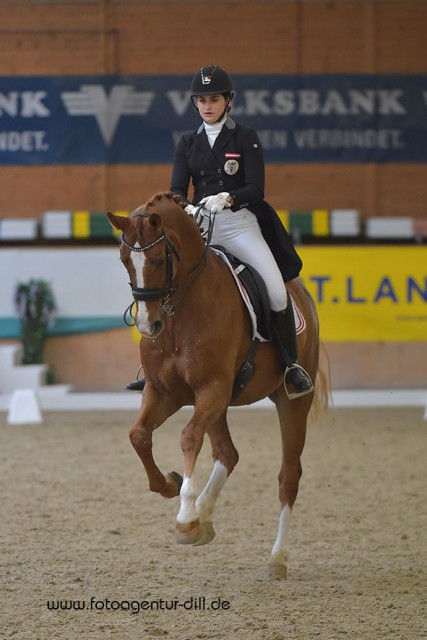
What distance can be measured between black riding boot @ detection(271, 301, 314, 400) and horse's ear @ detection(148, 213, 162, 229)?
92 centimetres

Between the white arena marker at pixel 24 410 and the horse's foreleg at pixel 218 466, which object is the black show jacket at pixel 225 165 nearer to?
the horse's foreleg at pixel 218 466

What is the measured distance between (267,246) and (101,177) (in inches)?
310

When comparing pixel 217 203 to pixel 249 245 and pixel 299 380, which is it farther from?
pixel 299 380

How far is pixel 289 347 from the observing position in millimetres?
4641

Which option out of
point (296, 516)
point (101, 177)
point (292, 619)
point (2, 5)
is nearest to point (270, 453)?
point (296, 516)

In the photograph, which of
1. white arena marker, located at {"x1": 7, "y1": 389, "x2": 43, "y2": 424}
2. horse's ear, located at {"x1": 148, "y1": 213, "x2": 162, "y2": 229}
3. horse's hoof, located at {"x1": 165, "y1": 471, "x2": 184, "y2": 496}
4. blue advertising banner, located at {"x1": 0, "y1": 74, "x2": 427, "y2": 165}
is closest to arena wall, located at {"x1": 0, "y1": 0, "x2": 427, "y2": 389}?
blue advertising banner, located at {"x1": 0, "y1": 74, "x2": 427, "y2": 165}

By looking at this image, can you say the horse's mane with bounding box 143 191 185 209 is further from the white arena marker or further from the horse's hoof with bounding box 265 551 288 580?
the white arena marker

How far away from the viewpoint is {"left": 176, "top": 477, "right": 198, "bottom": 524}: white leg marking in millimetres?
3760

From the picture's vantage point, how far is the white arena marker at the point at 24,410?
369 inches

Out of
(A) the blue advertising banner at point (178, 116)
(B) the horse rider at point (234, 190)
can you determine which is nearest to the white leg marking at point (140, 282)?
(B) the horse rider at point (234, 190)

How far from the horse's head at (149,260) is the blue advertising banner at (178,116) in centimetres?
824

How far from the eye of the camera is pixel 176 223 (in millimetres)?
4051

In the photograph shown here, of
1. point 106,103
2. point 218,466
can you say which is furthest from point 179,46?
point 218,466

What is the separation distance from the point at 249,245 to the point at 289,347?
49cm
